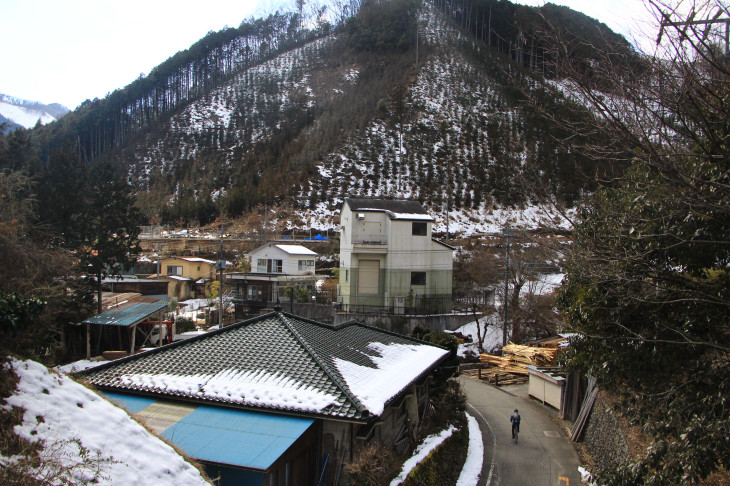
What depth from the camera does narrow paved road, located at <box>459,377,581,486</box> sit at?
1295 cm

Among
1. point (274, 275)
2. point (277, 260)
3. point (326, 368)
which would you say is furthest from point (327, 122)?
point (326, 368)

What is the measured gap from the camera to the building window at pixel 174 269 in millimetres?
42156

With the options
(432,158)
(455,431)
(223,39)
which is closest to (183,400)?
(455,431)

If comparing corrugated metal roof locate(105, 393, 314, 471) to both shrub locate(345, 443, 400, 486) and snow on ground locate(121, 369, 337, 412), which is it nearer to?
snow on ground locate(121, 369, 337, 412)

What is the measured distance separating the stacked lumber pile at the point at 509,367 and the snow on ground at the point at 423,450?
10000 mm

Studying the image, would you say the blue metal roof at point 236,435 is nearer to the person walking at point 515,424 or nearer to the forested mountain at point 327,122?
the person walking at point 515,424

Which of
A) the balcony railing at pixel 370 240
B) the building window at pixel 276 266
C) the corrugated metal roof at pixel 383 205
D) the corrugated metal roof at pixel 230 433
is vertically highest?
the corrugated metal roof at pixel 383 205

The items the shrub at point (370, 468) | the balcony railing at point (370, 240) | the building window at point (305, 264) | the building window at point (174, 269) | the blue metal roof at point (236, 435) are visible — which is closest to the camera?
the blue metal roof at point (236, 435)

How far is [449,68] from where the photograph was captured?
8800cm

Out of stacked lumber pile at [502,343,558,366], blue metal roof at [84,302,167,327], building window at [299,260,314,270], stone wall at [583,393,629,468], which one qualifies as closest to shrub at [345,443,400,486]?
stone wall at [583,393,629,468]

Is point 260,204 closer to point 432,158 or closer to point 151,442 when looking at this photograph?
point 432,158

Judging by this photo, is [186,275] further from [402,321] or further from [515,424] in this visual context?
[515,424]

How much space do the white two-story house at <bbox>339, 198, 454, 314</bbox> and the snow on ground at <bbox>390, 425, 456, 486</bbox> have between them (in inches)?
753

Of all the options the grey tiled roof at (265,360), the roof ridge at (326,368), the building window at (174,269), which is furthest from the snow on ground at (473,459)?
the building window at (174,269)
